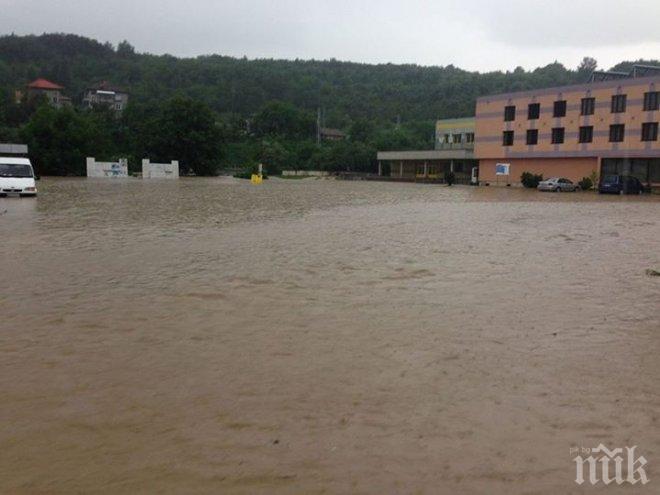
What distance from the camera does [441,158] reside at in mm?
82250

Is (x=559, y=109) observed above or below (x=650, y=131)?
above

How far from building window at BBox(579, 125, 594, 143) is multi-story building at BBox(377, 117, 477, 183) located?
1611 cm

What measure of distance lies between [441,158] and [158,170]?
118ft

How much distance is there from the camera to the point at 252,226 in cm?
1881

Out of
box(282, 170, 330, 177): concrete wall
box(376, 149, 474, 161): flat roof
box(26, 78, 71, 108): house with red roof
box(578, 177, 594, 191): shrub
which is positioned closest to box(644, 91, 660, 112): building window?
box(578, 177, 594, 191): shrub

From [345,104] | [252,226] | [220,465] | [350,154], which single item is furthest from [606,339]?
[345,104]

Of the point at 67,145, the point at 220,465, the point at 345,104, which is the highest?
the point at 345,104

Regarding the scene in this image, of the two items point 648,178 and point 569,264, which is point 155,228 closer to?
point 569,264

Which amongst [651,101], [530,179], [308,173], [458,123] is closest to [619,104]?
[651,101]

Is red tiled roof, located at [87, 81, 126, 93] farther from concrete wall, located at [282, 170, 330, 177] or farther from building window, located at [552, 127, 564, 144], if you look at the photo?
building window, located at [552, 127, 564, 144]

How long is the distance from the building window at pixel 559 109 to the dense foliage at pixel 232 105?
38.5 m

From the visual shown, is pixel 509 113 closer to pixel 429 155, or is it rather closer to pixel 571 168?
pixel 571 168

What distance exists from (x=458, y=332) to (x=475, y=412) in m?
2.33

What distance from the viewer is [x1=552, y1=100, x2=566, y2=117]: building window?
6266cm
